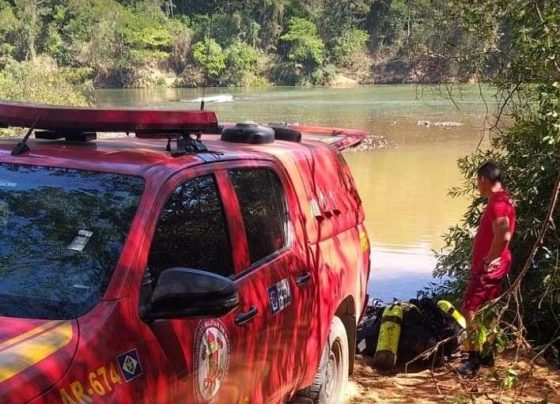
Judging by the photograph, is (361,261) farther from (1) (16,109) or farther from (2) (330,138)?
(1) (16,109)

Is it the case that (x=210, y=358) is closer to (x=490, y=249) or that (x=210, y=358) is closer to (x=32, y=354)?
(x=32, y=354)

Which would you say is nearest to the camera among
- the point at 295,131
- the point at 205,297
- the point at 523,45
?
the point at 205,297

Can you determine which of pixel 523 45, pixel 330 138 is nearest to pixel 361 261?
pixel 330 138

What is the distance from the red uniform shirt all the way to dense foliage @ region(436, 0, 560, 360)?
291 mm

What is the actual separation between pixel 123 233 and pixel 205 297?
437 millimetres

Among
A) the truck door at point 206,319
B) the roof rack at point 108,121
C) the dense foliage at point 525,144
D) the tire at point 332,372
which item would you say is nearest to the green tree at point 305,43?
the dense foliage at point 525,144

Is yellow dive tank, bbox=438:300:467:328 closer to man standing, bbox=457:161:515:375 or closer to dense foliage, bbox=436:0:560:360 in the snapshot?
man standing, bbox=457:161:515:375

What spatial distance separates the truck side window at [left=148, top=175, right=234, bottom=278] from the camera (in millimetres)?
2739

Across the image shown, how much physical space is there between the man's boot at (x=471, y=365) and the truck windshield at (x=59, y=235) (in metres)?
3.68

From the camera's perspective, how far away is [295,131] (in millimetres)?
4895

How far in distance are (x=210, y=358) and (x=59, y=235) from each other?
0.71 meters

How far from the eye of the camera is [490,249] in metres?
5.51

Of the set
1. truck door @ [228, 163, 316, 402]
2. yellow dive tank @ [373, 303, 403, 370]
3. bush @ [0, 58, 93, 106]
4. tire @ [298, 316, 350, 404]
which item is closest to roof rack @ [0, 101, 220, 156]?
truck door @ [228, 163, 316, 402]

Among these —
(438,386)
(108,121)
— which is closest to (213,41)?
(438,386)
